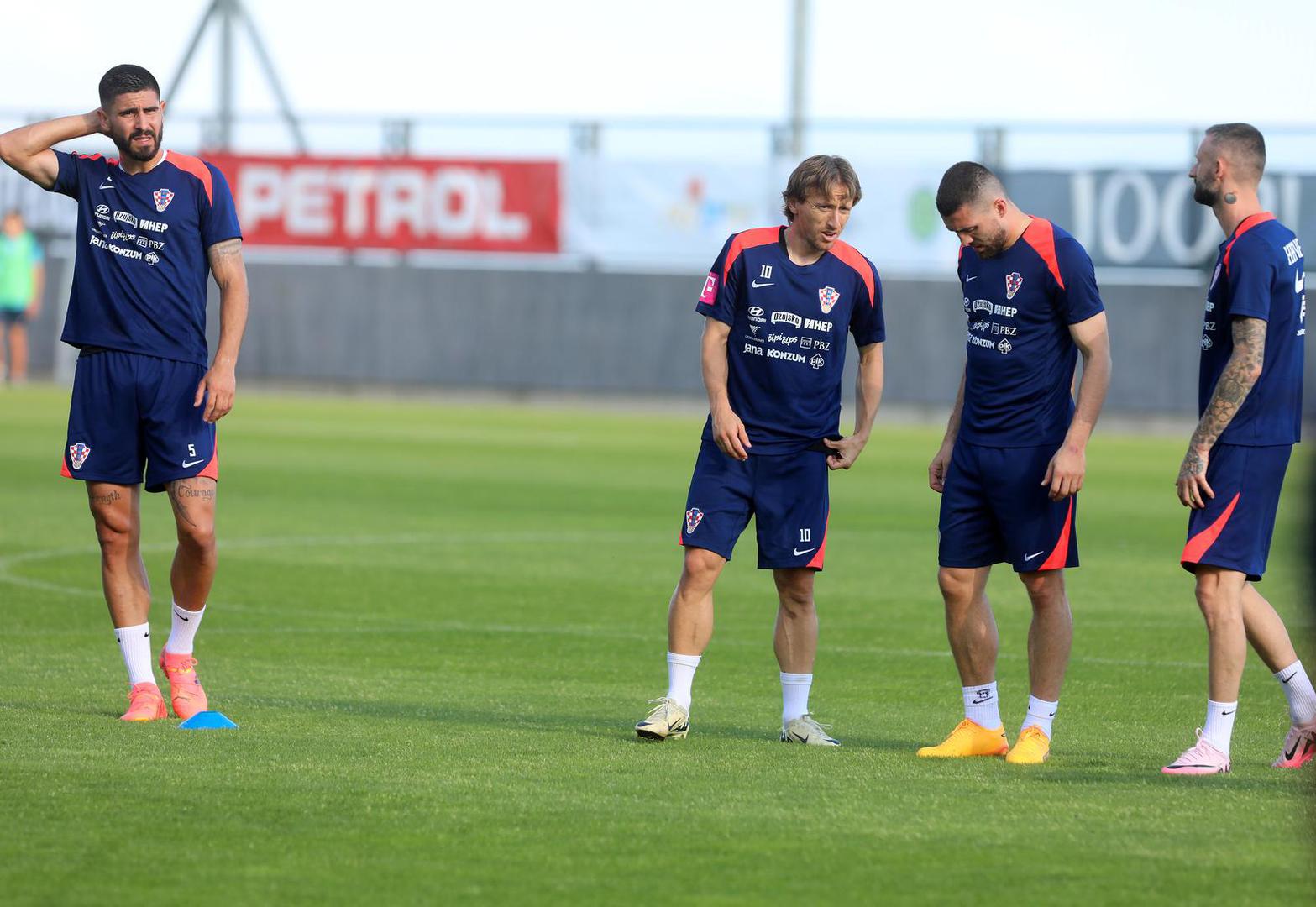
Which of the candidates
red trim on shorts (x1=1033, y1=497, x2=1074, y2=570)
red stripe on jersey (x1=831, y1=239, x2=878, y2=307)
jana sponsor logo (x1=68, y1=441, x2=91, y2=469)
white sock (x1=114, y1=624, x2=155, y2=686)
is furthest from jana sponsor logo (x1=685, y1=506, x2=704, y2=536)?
jana sponsor logo (x1=68, y1=441, x2=91, y2=469)

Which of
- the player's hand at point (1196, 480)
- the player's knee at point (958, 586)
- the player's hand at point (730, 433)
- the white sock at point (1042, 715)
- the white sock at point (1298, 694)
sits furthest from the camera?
the player's hand at point (730, 433)

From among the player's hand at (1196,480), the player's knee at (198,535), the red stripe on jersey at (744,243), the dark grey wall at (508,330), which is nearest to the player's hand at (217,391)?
the player's knee at (198,535)

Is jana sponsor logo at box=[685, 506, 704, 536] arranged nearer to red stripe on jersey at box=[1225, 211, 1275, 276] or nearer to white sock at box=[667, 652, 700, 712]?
white sock at box=[667, 652, 700, 712]

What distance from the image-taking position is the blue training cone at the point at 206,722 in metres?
7.29

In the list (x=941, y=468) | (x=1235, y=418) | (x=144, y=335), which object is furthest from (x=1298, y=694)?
(x=144, y=335)

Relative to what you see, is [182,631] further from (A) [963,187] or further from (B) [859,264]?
(A) [963,187]

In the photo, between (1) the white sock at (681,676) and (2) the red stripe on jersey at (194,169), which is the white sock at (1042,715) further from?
(2) the red stripe on jersey at (194,169)

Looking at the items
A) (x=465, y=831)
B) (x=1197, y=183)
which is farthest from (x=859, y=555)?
(x=465, y=831)

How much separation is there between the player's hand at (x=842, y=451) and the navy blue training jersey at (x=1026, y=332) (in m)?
0.49

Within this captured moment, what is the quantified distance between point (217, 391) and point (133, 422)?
0.37 m

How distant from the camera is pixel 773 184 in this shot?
105 ft

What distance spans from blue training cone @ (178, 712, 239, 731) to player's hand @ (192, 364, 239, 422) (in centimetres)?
109

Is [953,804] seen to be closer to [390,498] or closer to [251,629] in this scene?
[251,629]

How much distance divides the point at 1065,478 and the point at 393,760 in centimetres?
246
